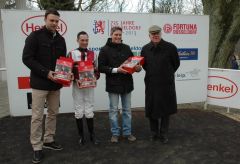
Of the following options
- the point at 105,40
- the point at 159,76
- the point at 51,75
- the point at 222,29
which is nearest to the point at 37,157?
the point at 51,75

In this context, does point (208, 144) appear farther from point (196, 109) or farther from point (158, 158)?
point (196, 109)

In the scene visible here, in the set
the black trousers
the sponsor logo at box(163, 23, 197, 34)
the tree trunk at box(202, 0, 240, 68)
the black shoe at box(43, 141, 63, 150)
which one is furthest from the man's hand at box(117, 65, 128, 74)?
the tree trunk at box(202, 0, 240, 68)

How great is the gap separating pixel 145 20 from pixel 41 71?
3.57 meters

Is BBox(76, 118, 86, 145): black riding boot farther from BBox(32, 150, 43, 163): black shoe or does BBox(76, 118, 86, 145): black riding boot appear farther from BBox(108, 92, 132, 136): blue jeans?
BBox(32, 150, 43, 163): black shoe

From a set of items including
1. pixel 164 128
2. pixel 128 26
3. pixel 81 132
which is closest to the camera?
pixel 81 132

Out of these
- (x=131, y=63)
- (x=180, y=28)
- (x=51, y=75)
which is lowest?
(x=51, y=75)

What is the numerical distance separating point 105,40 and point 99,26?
337 millimetres

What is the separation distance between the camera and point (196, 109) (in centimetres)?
766

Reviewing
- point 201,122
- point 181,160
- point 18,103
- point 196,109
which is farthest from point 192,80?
point 18,103

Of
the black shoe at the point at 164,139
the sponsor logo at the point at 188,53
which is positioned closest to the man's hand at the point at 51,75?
the black shoe at the point at 164,139

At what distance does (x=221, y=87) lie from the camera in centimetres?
726

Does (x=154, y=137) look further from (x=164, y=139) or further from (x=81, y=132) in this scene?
(x=81, y=132)

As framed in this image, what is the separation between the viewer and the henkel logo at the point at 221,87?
23.2ft

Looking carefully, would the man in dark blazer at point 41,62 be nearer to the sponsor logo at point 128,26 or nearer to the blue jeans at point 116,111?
the blue jeans at point 116,111
